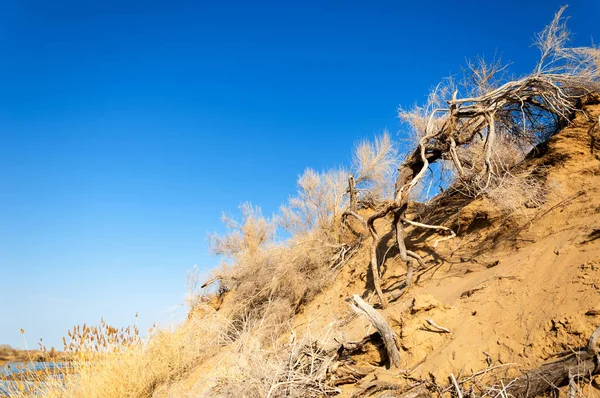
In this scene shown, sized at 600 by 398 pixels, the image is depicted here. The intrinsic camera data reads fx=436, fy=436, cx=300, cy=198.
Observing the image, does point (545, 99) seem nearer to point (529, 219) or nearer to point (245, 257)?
point (529, 219)

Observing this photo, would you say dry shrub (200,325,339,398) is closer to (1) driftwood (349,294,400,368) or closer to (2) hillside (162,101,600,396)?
(2) hillside (162,101,600,396)

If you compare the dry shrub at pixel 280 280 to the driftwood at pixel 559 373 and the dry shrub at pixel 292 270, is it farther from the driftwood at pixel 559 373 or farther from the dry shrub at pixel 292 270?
the driftwood at pixel 559 373

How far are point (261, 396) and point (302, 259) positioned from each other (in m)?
6.51

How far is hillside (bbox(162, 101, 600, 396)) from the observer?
4.76m

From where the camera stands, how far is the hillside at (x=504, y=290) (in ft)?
15.6

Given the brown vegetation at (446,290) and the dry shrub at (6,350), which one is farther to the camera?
the dry shrub at (6,350)

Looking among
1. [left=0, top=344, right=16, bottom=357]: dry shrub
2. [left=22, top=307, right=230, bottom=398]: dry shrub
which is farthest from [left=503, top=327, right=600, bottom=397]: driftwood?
[left=0, top=344, right=16, bottom=357]: dry shrub

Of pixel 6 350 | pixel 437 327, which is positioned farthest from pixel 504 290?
pixel 6 350

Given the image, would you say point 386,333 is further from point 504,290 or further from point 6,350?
point 6,350

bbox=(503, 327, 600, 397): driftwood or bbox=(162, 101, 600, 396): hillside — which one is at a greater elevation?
bbox=(162, 101, 600, 396): hillside

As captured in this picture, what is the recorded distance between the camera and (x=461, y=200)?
10.3 m

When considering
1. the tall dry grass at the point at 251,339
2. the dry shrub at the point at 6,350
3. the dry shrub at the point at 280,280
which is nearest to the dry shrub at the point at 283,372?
the tall dry grass at the point at 251,339

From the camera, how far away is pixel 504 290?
229 inches

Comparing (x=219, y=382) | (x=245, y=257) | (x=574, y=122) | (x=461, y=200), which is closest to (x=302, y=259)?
(x=245, y=257)
